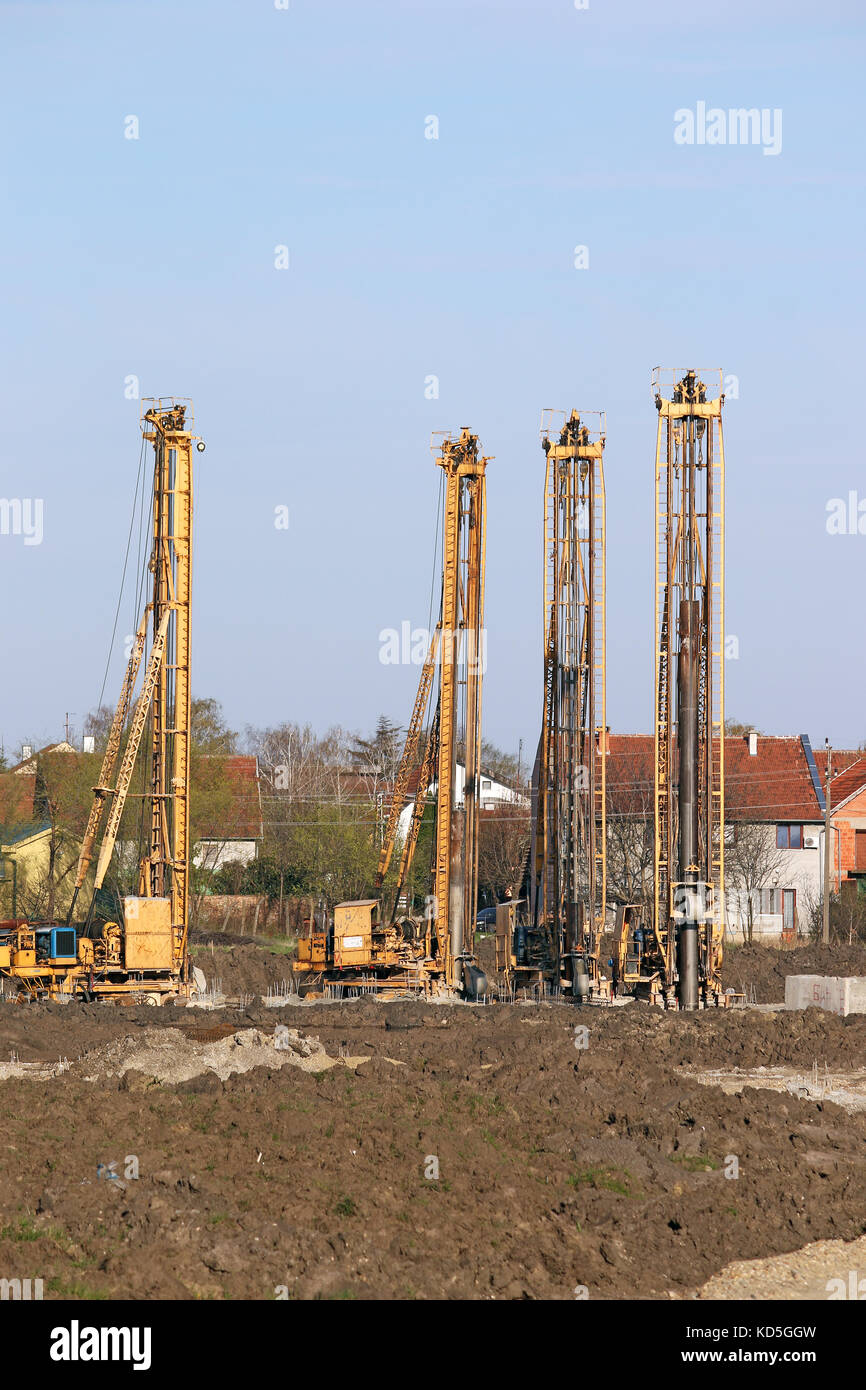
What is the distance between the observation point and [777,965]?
37.1 metres

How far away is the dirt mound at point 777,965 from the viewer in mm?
32250

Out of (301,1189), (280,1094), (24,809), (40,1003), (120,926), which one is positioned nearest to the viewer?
(301,1189)

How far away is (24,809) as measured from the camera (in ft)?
176

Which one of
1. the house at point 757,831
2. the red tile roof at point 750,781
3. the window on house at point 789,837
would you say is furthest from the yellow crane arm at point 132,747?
the window on house at point 789,837

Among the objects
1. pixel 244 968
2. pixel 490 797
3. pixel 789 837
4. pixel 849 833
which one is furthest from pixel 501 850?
pixel 244 968

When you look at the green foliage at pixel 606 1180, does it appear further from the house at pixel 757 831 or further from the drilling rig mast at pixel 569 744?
the house at pixel 757 831

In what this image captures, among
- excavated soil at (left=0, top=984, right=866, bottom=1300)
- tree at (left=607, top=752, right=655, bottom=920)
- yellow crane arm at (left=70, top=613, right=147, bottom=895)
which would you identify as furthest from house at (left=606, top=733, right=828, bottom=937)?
excavated soil at (left=0, top=984, right=866, bottom=1300)

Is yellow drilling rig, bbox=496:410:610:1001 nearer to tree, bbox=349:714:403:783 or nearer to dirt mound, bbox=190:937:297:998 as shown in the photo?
dirt mound, bbox=190:937:297:998

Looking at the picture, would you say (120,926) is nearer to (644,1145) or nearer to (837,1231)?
(644,1145)

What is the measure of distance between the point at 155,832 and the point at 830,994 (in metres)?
12.6

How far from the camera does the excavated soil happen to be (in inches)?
428

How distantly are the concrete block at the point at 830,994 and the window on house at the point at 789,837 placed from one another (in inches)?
1031

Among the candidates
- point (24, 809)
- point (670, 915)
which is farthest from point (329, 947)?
point (24, 809)

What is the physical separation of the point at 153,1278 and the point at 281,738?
8599cm
